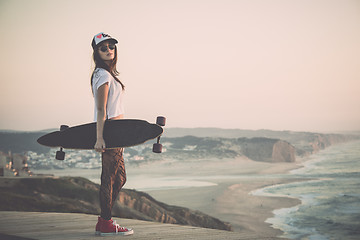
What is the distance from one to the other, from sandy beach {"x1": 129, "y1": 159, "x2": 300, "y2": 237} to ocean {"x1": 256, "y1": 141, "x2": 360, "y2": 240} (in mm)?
248

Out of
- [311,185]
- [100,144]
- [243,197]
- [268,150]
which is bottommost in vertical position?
[243,197]

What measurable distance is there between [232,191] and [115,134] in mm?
9762

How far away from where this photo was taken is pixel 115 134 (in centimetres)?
255

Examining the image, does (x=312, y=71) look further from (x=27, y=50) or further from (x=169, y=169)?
(x=27, y=50)

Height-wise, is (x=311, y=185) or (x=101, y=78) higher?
(x=101, y=78)

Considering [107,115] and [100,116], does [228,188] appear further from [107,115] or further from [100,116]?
[100,116]

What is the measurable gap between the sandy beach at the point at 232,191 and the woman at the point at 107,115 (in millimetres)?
8140

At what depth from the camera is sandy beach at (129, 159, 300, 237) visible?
35.8 ft

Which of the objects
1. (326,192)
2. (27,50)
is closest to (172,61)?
(27,50)

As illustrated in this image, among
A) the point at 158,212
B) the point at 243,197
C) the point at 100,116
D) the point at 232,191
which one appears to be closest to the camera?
Answer: the point at 100,116

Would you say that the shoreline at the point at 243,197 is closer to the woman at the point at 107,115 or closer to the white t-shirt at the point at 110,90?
the woman at the point at 107,115

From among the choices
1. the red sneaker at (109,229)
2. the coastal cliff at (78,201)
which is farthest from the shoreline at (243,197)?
the red sneaker at (109,229)

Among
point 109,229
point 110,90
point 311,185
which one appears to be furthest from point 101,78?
point 311,185

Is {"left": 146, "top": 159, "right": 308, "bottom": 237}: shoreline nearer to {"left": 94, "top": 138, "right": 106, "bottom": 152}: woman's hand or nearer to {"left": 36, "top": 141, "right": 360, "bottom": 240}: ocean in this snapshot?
{"left": 36, "top": 141, "right": 360, "bottom": 240}: ocean
